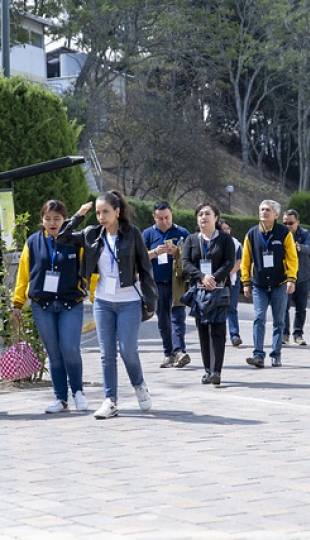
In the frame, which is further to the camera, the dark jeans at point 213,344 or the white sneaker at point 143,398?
the dark jeans at point 213,344

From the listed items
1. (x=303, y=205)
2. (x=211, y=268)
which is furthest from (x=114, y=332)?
(x=303, y=205)

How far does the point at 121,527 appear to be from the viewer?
226 inches

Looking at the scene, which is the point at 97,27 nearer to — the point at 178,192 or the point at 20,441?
the point at 178,192

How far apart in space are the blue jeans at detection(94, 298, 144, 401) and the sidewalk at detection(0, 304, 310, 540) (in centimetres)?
36

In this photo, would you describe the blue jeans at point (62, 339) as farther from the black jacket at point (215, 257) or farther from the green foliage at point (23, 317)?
the black jacket at point (215, 257)

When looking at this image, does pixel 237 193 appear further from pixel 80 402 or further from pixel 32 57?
pixel 80 402

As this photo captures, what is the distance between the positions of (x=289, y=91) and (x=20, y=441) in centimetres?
6448

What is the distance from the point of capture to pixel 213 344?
11.8 metres

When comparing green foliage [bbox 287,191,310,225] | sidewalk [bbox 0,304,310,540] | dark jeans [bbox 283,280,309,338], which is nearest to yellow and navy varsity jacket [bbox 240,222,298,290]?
sidewalk [bbox 0,304,310,540]

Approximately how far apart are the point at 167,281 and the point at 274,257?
123 centimetres

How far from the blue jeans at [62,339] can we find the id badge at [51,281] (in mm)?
118

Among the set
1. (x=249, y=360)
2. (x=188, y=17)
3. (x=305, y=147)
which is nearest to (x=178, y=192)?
(x=305, y=147)

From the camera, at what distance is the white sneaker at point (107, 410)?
941cm

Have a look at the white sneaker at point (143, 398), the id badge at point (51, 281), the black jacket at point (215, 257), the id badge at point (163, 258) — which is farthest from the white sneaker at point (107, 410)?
the id badge at point (163, 258)
